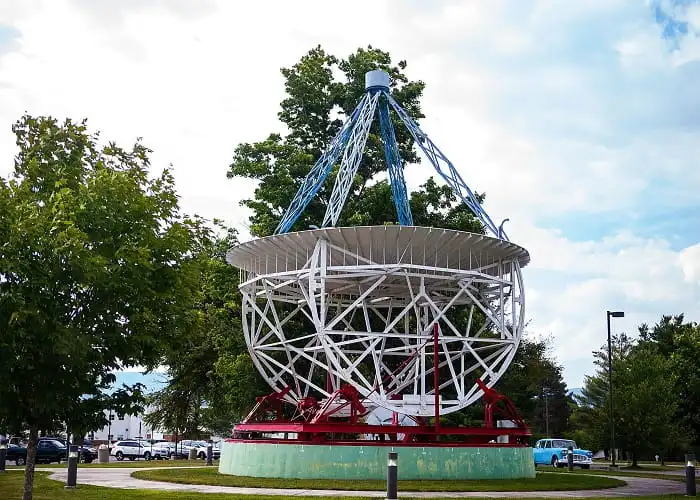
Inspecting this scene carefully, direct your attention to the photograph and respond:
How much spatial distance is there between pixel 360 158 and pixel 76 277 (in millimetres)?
19552

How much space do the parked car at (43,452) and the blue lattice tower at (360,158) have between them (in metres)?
21.6

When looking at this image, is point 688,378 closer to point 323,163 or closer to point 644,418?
point 644,418

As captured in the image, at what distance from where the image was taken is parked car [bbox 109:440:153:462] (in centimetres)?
5642

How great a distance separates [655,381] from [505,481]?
29739mm

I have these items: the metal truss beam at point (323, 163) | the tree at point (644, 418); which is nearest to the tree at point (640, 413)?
the tree at point (644, 418)

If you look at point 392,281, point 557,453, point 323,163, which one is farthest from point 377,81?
point 557,453

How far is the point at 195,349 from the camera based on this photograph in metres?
45.9

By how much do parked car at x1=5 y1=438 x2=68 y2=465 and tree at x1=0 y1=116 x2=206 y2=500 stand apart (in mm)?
32484

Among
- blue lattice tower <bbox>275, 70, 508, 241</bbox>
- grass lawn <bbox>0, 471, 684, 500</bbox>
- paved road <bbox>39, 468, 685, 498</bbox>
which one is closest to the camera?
grass lawn <bbox>0, 471, 684, 500</bbox>

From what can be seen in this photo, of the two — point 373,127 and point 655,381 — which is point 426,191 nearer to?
point 373,127

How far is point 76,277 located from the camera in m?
14.6

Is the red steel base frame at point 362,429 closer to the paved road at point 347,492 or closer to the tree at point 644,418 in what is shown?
the paved road at point 347,492

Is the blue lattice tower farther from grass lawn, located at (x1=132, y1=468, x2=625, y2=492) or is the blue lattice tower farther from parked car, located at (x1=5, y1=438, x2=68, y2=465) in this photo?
parked car, located at (x1=5, y1=438, x2=68, y2=465)

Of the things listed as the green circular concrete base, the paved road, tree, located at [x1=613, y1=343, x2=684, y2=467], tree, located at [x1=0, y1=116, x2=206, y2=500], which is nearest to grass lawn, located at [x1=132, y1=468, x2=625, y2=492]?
the green circular concrete base
